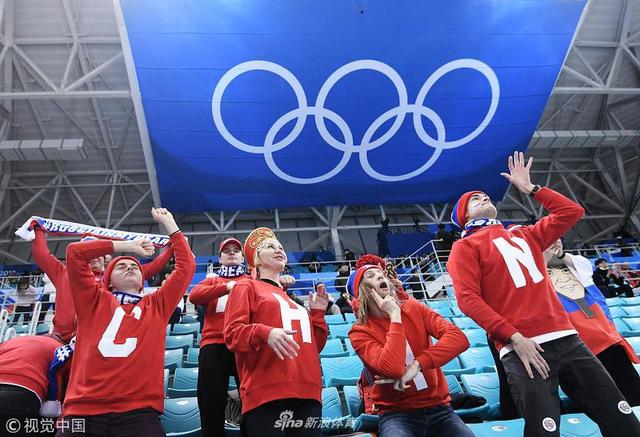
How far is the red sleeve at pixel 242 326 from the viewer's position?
7.00 ft

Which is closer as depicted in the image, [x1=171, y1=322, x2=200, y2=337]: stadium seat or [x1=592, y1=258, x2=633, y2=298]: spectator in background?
[x1=171, y1=322, x2=200, y2=337]: stadium seat

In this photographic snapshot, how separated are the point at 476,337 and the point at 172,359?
3.06 meters

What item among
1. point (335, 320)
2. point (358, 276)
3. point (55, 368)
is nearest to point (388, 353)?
point (358, 276)

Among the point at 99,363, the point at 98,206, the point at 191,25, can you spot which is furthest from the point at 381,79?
the point at 98,206

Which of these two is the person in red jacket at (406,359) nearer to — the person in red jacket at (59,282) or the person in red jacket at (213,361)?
the person in red jacket at (213,361)

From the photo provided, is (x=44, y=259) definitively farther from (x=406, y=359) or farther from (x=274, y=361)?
(x=406, y=359)

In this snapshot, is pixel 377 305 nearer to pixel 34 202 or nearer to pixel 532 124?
pixel 532 124

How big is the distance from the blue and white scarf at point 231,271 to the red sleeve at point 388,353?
124cm

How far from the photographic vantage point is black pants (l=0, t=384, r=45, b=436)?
87.9 inches

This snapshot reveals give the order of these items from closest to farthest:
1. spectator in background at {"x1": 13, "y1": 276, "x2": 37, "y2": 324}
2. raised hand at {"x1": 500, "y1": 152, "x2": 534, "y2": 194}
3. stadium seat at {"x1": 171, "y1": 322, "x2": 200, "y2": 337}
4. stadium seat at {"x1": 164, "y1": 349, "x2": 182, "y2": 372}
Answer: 1. raised hand at {"x1": 500, "y1": 152, "x2": 534, "y2": 194}
2. stadium seat at {"x1": 164, "y1": 349, "x2": 182, "y2": 372}
3. stadium seat at {"x1": 171, "y1": 322, "x2": 200, "y2": 337}
4. spectator in background at {"x1": 13, "y1": 276, "x2": 37, "y2": 324}

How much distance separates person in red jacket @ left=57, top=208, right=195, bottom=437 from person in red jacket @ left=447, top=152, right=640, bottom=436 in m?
1.59

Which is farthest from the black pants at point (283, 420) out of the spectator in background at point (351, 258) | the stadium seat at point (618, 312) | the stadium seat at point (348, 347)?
the spectator in background at point (351, 258)

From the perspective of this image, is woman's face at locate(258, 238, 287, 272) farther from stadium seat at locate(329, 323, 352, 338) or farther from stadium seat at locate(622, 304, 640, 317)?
stadium seat at locate(622, 304, 640, 317)

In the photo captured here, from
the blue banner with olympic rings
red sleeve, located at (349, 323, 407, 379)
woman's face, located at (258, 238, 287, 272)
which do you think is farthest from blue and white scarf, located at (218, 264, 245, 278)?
the blue banner with olympic rings
